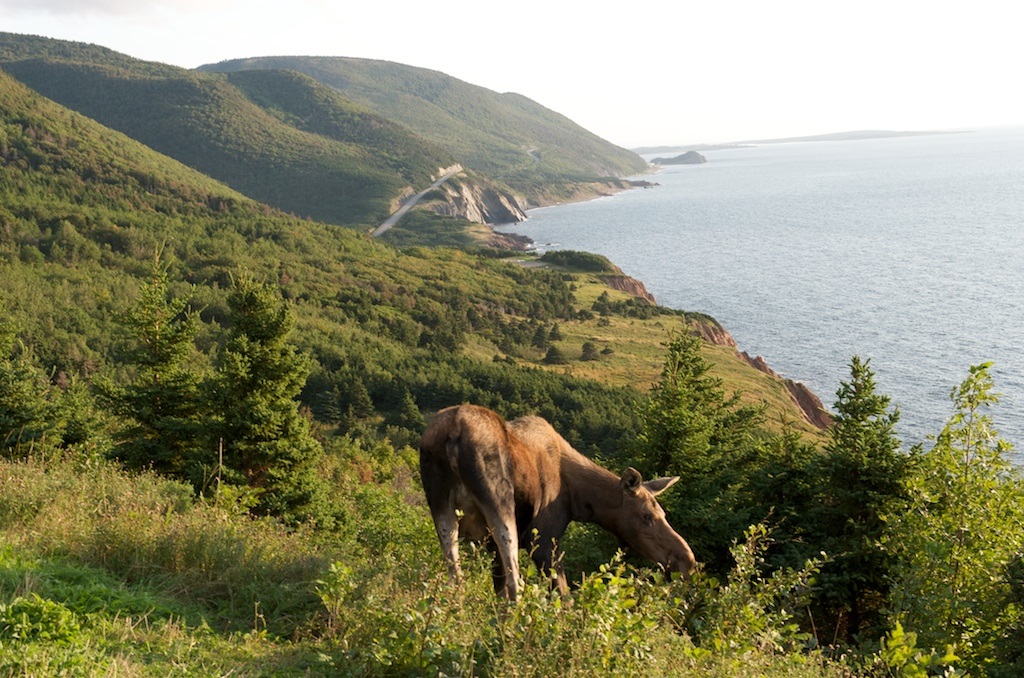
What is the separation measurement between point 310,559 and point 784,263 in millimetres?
121848

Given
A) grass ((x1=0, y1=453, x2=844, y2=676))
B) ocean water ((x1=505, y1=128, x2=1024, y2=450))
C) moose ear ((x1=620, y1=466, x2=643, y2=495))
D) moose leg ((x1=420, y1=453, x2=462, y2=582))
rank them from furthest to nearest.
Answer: ocean water ((x1=505, y1=128, x2=1024, y2=450))
moose ear ((x1=620, y1=466, x2=643, y2=495))
moose leg ((x1=420, y1=453, x2=462, y2=582))
grass ((x1=0, y1=453, x2=844, y2=676))

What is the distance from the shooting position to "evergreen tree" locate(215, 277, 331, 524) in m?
18.9

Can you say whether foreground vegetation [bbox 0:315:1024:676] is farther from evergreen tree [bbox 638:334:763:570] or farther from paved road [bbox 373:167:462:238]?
paved road [bbox 373:167:462:238]

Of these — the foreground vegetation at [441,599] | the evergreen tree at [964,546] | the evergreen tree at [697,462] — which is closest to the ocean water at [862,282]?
the evergreen tree at [697,462]

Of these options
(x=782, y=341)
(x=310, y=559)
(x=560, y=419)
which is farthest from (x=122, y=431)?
(x=782, y=341)

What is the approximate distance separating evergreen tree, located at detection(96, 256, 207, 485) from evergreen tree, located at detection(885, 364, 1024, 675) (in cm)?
1726

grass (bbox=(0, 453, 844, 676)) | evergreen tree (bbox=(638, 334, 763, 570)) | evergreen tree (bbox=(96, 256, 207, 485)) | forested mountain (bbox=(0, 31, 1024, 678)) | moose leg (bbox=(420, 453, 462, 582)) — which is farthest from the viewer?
evergreen tree (bbox=(96, 256, 207, 485))

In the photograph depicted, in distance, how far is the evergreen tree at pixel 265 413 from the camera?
1891cm

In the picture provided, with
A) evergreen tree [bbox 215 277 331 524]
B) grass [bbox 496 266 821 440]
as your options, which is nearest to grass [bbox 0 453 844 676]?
evergreen tree [bbox 215 277 331 524]

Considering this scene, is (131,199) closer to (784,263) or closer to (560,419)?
(560,419)

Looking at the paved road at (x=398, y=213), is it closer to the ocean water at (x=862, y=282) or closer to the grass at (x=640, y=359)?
the ocean water at (x=862, y=282)

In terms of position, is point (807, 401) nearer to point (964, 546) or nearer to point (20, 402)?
point (964, 546)

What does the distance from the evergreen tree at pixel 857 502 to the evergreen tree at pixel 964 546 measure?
9.12ft

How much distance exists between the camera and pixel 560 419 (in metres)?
55.1
